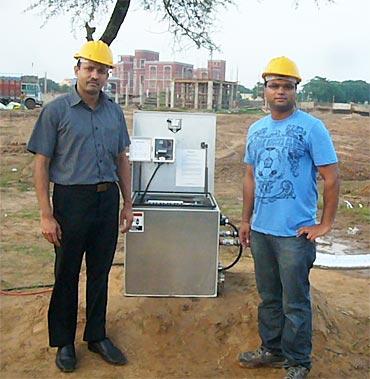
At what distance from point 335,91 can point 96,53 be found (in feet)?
172

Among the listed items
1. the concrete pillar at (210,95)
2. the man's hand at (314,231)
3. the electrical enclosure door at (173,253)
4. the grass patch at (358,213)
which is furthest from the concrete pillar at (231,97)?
the man's hand at (314,231)

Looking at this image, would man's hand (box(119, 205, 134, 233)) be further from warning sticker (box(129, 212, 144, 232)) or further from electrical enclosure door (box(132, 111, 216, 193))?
electrical enclosure door (box(132, 111, 216, 193))

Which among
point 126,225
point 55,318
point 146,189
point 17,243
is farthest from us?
point 17,243

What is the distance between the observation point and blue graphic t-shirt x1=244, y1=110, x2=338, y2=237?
11.2 ft

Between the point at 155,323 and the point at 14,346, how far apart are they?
0.98m

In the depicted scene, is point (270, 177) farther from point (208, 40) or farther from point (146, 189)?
point (208, 40)

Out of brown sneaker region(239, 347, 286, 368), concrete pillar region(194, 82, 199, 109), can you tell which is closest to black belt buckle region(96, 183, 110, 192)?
brown sneaker region(239, 347, 286, 368)

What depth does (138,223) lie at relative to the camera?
14.6 feet

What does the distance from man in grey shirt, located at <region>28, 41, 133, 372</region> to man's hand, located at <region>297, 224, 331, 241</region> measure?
3.78 feet

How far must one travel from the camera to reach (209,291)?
460 centimetres

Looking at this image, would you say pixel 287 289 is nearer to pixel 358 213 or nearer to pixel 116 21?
pixel 116 21

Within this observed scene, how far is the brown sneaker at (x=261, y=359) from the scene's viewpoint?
3.97 meters

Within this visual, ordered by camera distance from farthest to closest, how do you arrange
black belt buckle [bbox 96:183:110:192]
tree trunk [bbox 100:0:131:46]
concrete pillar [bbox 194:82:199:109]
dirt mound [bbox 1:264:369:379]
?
concrete pillar [bbox 194:82:199:109] → tree trunk [bbox 100:0:131:46] → dirt mound [bbox 1:264:369:379] → black belt buckle [bbox 96:183:110:192]

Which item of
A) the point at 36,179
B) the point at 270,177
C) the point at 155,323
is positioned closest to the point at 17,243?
the point at 155,323
